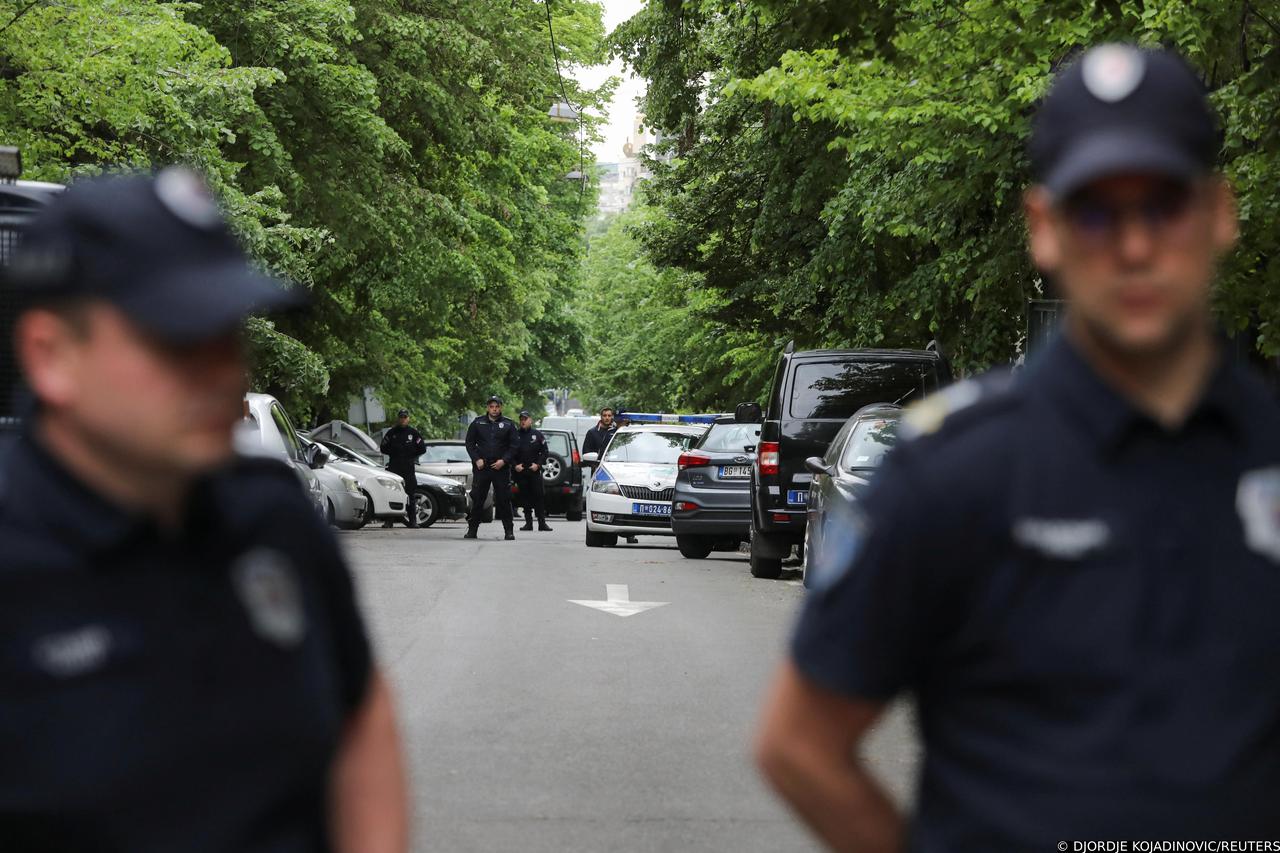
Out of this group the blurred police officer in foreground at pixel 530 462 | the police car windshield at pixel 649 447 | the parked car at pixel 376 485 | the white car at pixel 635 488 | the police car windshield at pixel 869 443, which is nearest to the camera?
the police car windshield at pixel 869 443

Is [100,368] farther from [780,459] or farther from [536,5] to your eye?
[536,5]

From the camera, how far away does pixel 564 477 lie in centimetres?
3981

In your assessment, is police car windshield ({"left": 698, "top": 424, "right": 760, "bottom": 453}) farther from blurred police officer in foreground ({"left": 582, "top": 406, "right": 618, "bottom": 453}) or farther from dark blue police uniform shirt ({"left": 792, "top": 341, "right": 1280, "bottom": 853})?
dark blue police uniform shirt ({"left": 792, "top": 341, "right": 1280, "bottom": 853})

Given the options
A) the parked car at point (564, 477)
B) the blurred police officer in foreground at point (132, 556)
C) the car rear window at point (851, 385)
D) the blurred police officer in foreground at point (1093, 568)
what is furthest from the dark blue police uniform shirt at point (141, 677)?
the parked car at point (564, 477)

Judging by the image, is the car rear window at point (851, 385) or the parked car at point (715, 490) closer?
the car rear window at point (851, 385)

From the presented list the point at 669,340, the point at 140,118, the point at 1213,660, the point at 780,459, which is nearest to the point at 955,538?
the point at 1213,660

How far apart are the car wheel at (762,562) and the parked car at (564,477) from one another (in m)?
20.1

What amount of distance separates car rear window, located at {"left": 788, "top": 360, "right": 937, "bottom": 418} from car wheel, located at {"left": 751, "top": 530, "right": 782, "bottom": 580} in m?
1.66

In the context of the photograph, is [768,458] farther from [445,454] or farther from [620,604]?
[445,454]

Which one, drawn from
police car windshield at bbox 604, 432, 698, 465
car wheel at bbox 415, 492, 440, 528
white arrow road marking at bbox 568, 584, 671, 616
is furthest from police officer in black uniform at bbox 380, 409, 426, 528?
white arrow road marking at bbox 568, 584, 671, 616

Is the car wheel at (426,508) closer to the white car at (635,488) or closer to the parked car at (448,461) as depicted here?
the parked car at (448,461)

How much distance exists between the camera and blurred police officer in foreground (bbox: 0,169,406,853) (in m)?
1.98

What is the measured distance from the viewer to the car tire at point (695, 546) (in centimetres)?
2311

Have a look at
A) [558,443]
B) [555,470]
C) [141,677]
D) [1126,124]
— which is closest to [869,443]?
[1126,124]
